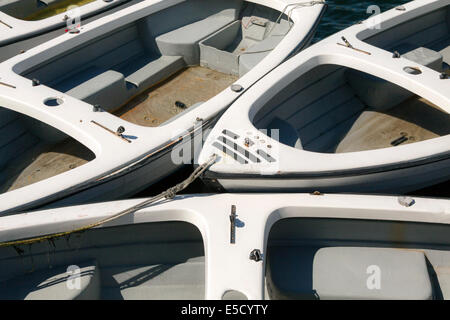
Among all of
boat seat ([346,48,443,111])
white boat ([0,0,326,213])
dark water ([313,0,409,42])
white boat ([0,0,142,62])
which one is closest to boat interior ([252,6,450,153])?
boat seat ([346,48,443,111])

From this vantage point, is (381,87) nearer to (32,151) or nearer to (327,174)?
(327,174)

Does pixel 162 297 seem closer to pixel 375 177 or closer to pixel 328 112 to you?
pixel 375 177

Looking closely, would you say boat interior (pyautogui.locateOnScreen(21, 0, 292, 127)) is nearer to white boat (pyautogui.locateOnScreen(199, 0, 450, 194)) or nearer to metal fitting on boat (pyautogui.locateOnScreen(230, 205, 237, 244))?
white boat (pyautogui.locateOnScreen(199, 0, 450, 194))

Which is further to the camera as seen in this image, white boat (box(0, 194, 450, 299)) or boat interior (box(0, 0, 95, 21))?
boat interior (box(0, 0, 95, 21))

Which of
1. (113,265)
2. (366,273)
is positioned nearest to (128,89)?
(113,265)

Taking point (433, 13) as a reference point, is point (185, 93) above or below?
below

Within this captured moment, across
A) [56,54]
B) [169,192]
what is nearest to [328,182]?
[169,192]
